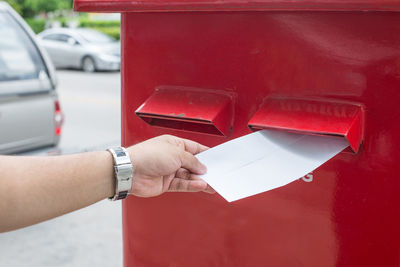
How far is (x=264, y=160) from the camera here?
108 centimetres

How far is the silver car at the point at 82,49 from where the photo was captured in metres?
11.1

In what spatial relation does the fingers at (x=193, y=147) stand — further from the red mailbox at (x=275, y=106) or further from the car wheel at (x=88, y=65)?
the car wheel at (x=88, y=65)

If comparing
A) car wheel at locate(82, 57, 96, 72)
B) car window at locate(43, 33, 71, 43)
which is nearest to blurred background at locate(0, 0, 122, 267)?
car wheel at locate(82, 57, 96, 72)

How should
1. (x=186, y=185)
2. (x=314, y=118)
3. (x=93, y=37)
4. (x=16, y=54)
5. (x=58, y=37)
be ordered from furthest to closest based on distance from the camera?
1. (x=93, y=37)
2. (x=58, y=37)
3. (x=16, y=54)
4. (x=186, y=185)
5. (x=314, y=118)

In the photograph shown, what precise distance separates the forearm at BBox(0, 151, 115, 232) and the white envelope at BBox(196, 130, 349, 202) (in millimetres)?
252

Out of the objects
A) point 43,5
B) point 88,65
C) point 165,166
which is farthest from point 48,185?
point 43,5

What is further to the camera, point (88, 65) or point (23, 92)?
point (88, 65)

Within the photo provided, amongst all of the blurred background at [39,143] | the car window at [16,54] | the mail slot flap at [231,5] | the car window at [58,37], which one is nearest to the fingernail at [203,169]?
the mail slot flap at [231,5]

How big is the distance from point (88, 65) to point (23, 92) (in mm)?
8259

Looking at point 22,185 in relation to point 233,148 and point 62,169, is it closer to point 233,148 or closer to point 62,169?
point 62,169

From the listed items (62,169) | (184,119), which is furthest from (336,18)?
(62,169)

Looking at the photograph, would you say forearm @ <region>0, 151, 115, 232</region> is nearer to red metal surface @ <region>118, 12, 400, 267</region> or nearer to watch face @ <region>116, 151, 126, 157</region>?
watch face @ <region>116, 151, 126, 157</region>

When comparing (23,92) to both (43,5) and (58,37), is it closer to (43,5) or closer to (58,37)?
(58,37)

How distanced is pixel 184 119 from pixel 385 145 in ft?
1.51
